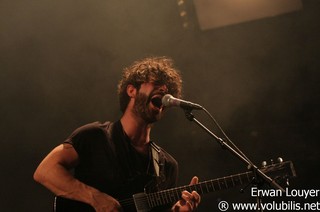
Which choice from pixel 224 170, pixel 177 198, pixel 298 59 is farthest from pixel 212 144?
pixel 177 198

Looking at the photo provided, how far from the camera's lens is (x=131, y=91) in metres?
3.27

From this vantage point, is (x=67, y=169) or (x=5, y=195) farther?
(x=5, y=195)

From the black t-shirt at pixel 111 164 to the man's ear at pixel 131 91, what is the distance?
339 millimetres

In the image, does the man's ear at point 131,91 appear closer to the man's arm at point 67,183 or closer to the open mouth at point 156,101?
the open mouth at point 156,101

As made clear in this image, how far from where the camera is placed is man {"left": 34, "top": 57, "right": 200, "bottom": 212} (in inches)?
106

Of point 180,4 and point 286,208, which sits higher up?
point 180,4

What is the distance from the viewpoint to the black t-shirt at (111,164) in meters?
2.81

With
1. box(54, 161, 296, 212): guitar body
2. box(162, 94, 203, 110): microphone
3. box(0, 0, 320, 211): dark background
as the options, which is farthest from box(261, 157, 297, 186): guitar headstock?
box(0, 0, 320, 211): dark background

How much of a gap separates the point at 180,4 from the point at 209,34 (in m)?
0.42

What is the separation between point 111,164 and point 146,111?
46 centimetres

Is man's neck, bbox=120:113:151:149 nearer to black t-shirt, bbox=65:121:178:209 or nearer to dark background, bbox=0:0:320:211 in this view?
black t-shirt, bbox=65:121:178:209

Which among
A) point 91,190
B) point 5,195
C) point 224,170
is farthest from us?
point 224,170

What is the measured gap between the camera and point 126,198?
2748mm

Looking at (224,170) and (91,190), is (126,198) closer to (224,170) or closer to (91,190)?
(91,190)
